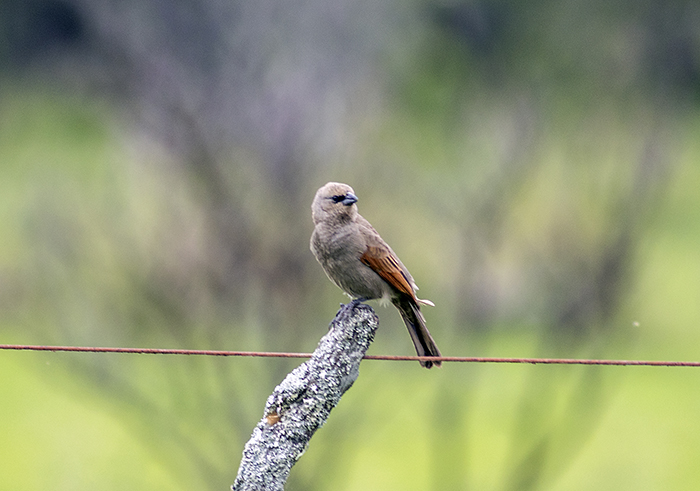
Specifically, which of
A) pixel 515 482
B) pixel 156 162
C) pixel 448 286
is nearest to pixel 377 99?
pixel 156 162

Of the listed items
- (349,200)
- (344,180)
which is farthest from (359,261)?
(344,180)

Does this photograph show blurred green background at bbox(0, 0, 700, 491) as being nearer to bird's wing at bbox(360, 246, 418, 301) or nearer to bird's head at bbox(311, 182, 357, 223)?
bird's head at bbox(311, 182, 357, 223)

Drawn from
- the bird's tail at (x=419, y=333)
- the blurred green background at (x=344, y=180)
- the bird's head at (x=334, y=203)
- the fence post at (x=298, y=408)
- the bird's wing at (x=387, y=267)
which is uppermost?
the blurred green background at (x=344, y=180)

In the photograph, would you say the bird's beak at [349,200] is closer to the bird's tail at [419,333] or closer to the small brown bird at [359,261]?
the small brown bird at [359,261]

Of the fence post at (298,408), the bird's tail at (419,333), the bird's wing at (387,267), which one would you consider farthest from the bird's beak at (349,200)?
the fence post at (298,408)

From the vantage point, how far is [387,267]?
380 centimetres

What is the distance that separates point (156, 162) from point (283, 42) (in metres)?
1.26

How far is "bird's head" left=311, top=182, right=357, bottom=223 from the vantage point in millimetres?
3949

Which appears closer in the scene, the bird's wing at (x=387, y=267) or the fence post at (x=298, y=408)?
the fence post at (x=298, y=408)

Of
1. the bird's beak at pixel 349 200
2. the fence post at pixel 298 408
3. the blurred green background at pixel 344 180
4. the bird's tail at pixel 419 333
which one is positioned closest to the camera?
the fence post at pixel 298 408

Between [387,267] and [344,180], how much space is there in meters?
2.06

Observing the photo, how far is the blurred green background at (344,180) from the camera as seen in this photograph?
537 cm

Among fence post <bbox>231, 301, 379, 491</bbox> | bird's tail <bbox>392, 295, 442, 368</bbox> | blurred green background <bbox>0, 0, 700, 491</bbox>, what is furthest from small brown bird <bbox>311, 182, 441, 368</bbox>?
blurred green background <bbox>0, 0, 700, 491</bbox>

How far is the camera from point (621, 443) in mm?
9883
